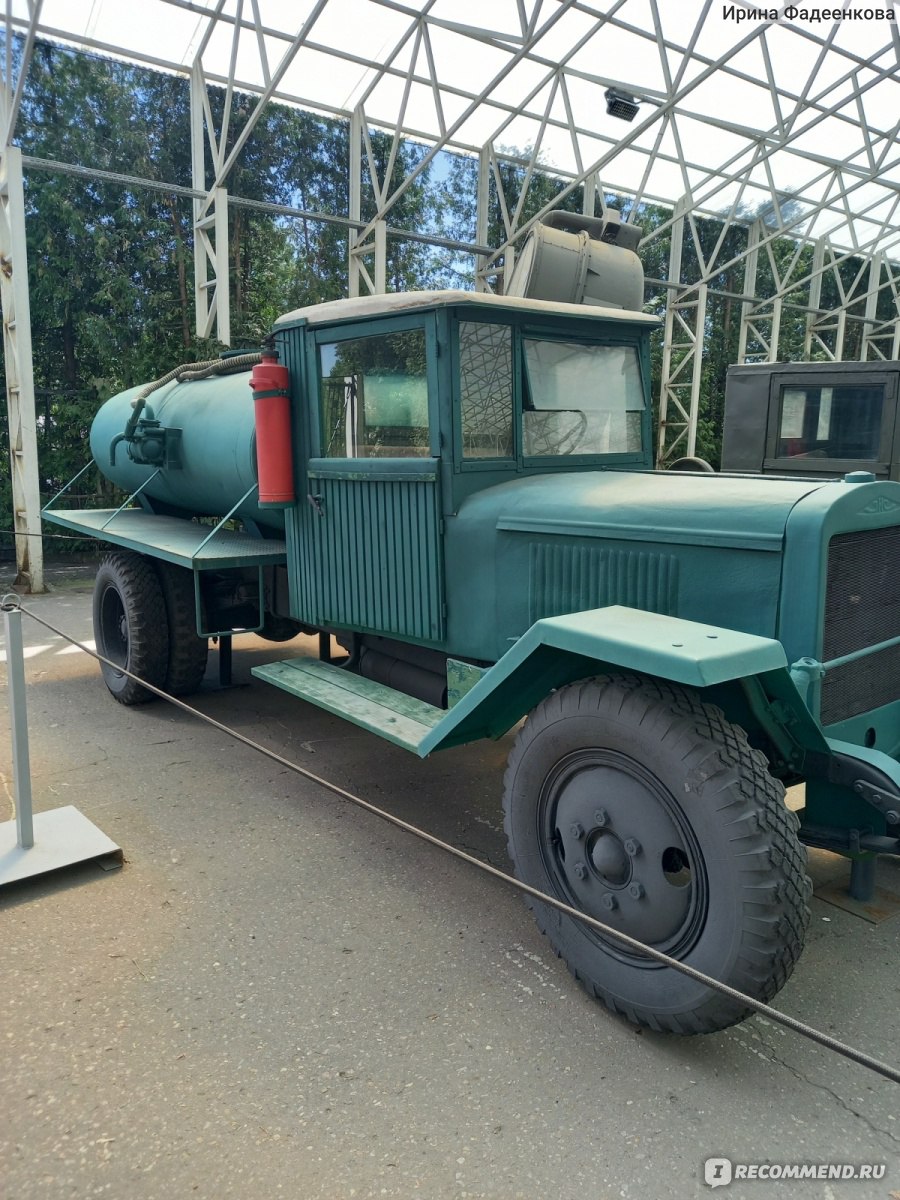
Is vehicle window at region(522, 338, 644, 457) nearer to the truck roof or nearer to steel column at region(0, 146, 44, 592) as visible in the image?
the truck roof

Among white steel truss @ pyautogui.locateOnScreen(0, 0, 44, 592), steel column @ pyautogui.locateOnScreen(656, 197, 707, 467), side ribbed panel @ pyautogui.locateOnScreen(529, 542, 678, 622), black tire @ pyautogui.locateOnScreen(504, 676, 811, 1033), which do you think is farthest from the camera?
steel column @ pyautogui.locateOnScreen(656, 197, 707, 467)

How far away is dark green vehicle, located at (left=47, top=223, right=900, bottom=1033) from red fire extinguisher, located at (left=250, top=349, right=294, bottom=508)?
0.08 ft

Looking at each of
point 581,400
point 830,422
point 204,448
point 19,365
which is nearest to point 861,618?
point 581,400

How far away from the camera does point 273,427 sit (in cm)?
401

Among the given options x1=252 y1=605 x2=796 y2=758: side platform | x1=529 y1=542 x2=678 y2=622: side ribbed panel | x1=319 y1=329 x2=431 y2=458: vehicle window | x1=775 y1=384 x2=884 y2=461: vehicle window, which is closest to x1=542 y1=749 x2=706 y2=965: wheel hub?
x1=252 y1=605 x2=796 y2=758: side platform

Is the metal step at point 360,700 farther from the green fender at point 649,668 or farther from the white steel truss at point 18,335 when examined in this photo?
the white steel truss at point 18,335

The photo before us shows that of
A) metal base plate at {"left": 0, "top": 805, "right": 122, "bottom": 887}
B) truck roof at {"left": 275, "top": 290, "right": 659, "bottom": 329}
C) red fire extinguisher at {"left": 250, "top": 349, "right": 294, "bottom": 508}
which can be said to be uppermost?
truck roof at {"left": 275, "top": 290, "right": 659, "bottom": 329}

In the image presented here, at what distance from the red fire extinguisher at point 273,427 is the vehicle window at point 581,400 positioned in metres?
1.16

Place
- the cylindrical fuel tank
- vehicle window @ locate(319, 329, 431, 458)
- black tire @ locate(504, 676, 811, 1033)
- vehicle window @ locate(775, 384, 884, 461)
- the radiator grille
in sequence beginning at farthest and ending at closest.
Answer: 1. vehicle window @ locate(775, 384, 884, 461)
2. the cylindrical fuel tank
3. vehicle window @ locate(319, 329, 431, 458)
4. the radiator grille
5. black tire @ locate(504, 676, 811, 1033)

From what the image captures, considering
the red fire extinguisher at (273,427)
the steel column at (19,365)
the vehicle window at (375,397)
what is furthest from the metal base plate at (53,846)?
the steel column at (19,365)

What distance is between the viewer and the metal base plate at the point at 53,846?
315cm

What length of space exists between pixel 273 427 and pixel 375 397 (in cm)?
57

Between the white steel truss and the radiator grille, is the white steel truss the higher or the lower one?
the higher one

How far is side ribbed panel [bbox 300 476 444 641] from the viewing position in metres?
3.61
